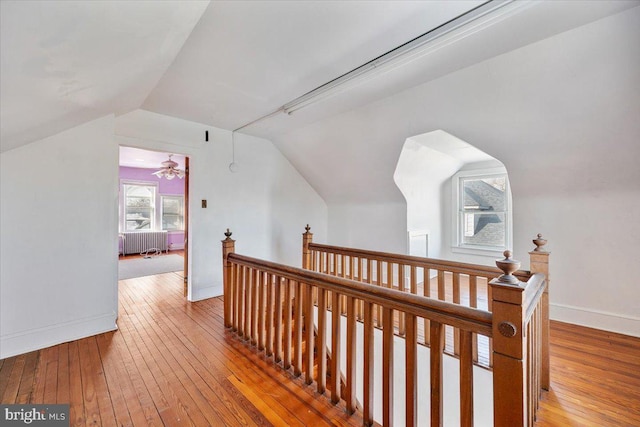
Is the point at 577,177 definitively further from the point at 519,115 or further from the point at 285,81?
the point at 285,81

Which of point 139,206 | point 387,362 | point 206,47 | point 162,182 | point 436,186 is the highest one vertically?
point 206,47

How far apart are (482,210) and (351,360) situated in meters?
4.31

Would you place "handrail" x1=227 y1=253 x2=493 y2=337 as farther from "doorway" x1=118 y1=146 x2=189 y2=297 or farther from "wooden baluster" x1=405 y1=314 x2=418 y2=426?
"doorway" x1=118 y1=146 x2=189 y2=297

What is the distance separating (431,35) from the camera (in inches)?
73.4

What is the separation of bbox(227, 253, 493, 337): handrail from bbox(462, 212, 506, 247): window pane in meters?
4.17

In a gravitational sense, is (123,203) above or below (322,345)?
above

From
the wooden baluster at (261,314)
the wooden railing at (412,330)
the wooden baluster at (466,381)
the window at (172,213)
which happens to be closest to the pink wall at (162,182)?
the window at (172,213)

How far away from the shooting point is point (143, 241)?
7.46 meters

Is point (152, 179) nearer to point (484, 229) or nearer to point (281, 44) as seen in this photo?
point (281, 44)

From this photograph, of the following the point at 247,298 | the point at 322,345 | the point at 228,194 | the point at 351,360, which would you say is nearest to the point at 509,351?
the point at 351,360

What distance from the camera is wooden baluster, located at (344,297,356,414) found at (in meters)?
1.54

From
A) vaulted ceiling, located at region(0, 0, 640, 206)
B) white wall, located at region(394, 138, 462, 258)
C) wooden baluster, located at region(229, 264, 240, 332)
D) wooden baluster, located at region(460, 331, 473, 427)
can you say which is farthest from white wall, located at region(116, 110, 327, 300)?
wooden baluster, located at region(460, 331, 473, 427)

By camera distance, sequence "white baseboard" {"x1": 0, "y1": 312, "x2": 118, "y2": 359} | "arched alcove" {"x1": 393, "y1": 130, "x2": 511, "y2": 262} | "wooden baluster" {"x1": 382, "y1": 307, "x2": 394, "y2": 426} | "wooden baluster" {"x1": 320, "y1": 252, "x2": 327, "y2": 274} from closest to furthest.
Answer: "wooden baluster" {"x1": 382, "y1": 307, "x2": 394, "y2": 426} → "white baseboard" {"x1": 0, "y1": 312, "x2": 118, "y2": 359} → "wooden baluster" {"x1": 320, "y1": 252, "x2": 327, "y2": 274} → "arched alcove" {"x1": 393, "y1": 130, "x2": 511, "y2": 262}

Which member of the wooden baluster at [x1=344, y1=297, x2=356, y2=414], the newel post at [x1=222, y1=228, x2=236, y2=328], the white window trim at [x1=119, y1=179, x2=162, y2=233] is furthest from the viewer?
the white window trim at [x1=119, y1=179, x2=162, y2=233]
